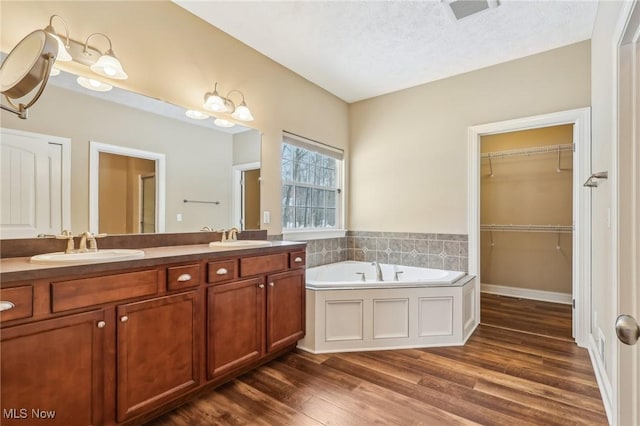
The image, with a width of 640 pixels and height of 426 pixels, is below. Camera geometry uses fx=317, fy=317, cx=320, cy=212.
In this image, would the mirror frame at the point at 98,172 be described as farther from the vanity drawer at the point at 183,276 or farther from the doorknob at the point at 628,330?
the doorknob at the point at 628,330

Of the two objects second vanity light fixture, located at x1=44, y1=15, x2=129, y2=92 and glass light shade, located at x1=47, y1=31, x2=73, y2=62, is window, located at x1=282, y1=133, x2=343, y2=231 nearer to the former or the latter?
second vanity light fixture, located at x1=44, y1=15, x2=129, y2=92

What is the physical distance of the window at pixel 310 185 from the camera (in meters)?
3.32

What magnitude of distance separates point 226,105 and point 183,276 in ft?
4.82

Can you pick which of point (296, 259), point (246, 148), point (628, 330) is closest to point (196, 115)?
point (246, 148)

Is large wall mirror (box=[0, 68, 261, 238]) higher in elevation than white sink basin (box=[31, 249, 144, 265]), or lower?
higher

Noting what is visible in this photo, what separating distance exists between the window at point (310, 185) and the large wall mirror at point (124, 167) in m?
0.57

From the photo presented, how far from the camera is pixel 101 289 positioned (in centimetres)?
145

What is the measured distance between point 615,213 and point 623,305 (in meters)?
0.43

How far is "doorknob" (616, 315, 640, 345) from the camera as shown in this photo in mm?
754

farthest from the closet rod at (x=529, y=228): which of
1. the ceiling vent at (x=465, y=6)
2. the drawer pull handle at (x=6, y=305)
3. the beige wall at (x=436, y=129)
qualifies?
the drawer pull handle at (x=6, y=305)

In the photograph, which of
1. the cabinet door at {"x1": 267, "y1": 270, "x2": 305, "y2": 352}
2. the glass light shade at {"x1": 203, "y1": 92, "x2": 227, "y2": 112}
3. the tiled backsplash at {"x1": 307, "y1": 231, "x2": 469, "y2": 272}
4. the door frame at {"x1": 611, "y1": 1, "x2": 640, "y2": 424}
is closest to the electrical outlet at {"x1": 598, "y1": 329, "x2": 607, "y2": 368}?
the door frame at {"x1": 611, "y1": 1, "x2": 640, "y2": 424}

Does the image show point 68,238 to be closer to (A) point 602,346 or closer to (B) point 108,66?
(B) point 108,66

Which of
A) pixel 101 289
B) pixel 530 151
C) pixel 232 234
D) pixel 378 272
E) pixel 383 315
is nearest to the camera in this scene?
pixel 101 289

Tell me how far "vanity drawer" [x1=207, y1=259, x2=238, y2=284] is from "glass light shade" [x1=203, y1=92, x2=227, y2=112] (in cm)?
123
